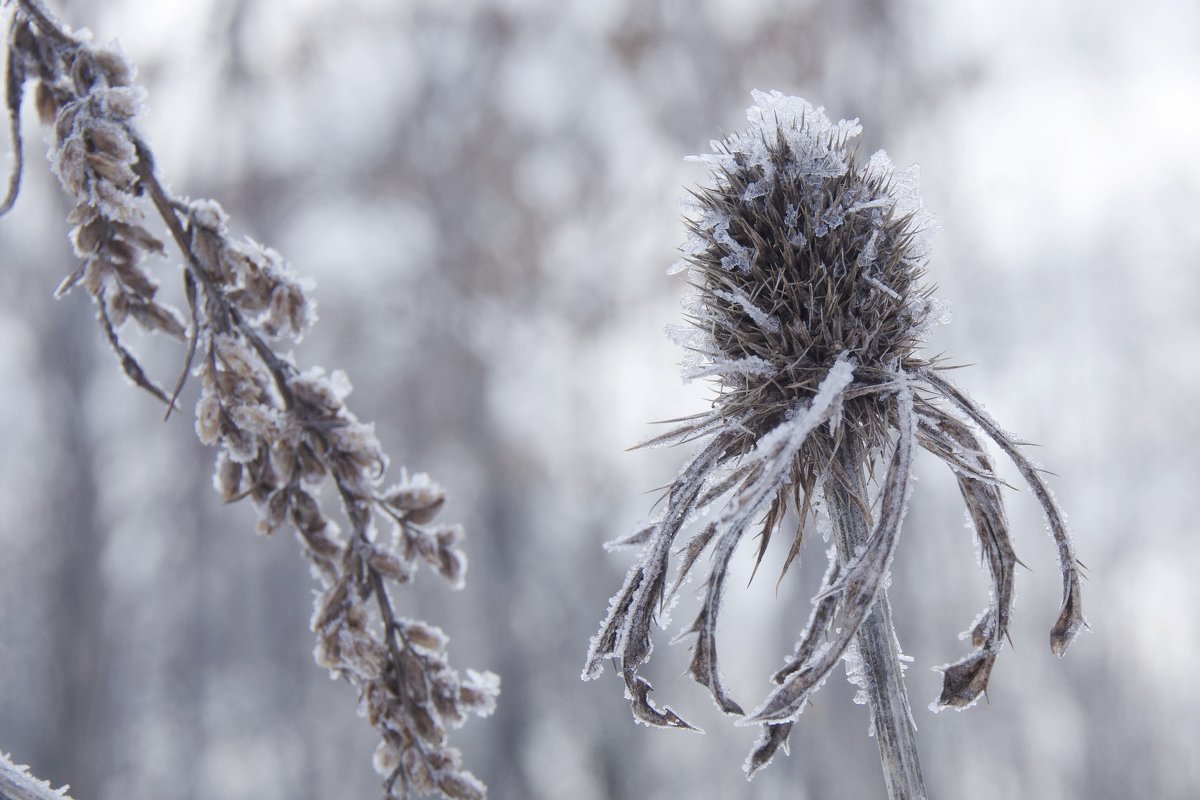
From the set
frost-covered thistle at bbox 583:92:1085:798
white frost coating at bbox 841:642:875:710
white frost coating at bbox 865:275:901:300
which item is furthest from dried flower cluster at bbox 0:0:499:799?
white frost coating at bbox 865:275:901:300

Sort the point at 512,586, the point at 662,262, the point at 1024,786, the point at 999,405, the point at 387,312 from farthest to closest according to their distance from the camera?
the point at 387,312 < the point at 512,586 < the point at 662,262 < the point at 1024,786 < the point at 999,405

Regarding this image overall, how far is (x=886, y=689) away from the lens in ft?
3.26

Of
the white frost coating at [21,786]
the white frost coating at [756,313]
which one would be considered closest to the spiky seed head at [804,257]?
the white frost coating at [756,313]

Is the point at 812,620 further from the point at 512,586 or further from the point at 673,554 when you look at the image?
the point at 512,586

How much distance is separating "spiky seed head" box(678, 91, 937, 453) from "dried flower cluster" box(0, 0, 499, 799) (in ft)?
1.61

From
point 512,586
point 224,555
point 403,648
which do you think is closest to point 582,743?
point 512,586

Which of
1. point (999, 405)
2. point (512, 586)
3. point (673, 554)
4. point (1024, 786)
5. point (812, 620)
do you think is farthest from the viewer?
point (512, 586)

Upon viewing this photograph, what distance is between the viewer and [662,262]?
916 cm

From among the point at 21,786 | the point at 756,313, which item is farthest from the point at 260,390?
the point at 756,313

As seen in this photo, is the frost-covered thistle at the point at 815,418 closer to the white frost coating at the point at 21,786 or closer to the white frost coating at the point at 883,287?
the white frost coating at the point at 883,287

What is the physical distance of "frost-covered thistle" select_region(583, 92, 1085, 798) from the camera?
980mm

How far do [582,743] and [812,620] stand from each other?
9081mm

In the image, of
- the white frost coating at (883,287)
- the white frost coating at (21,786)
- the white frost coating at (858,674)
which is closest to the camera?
the white frost coating at (21,786)

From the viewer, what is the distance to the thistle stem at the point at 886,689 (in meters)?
0.97
